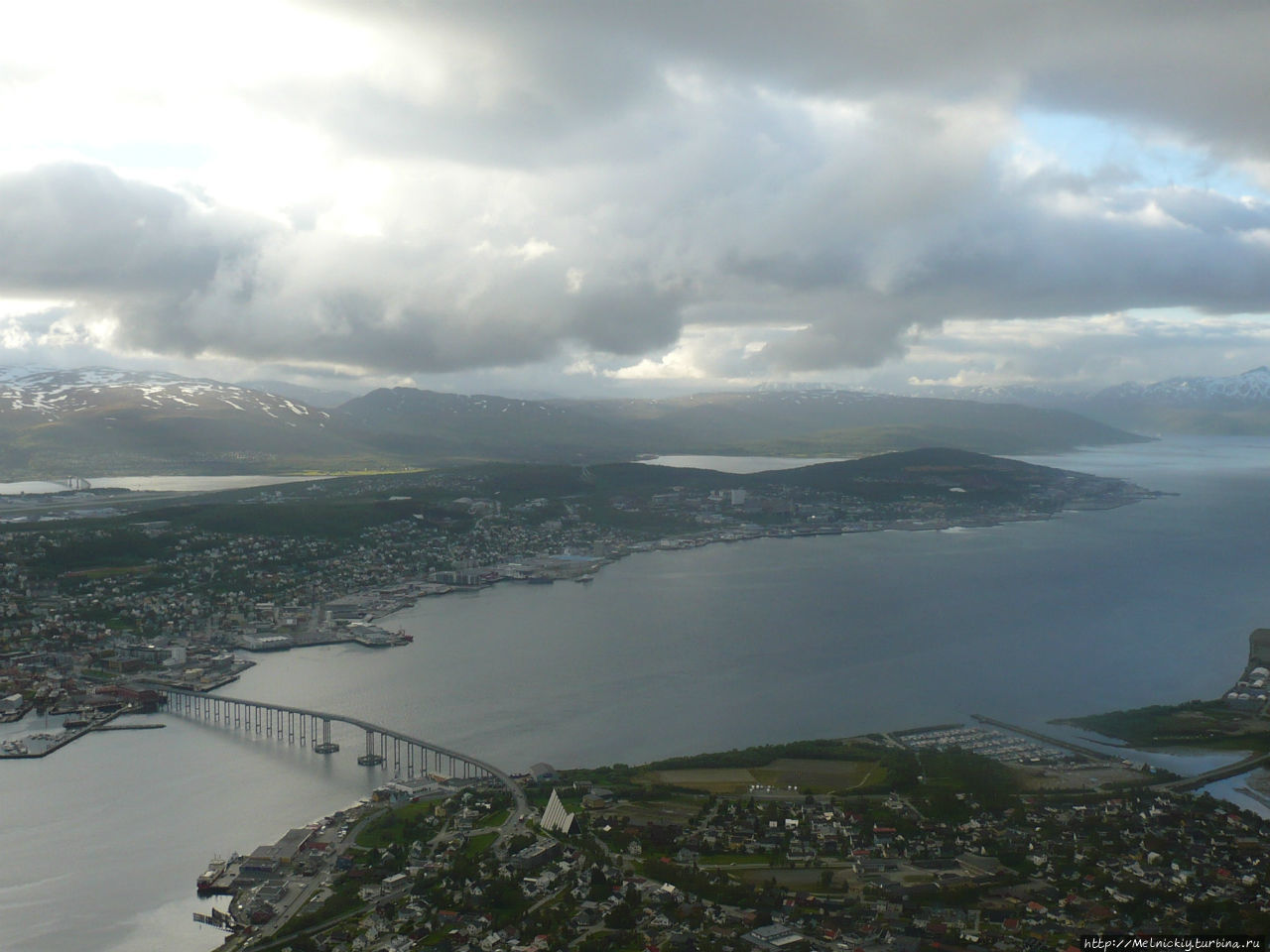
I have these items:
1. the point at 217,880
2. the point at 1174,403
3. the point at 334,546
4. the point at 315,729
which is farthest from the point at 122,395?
the point at 1174,403

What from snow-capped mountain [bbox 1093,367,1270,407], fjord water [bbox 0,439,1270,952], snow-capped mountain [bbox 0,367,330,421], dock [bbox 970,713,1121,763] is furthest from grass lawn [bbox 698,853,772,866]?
snow-capped mountain [bbox 1093,367,1270,407]

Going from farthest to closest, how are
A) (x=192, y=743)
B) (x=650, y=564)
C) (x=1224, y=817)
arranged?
(x=650, y=564), (x=192, y=743), (x=1224, y=817)

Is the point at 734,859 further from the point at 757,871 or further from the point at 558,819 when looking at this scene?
the point at 558,819

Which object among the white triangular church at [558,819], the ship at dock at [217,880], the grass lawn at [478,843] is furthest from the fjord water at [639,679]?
the grass lawn at [478,843]

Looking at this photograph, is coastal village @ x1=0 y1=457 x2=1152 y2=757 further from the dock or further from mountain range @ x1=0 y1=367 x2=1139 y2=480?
mountain range @ x1=0 y1=367 x2=1139 y2=480

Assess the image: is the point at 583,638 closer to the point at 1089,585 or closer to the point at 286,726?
the point at 286,726

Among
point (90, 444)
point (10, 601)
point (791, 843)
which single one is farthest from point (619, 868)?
point (90, 444)
